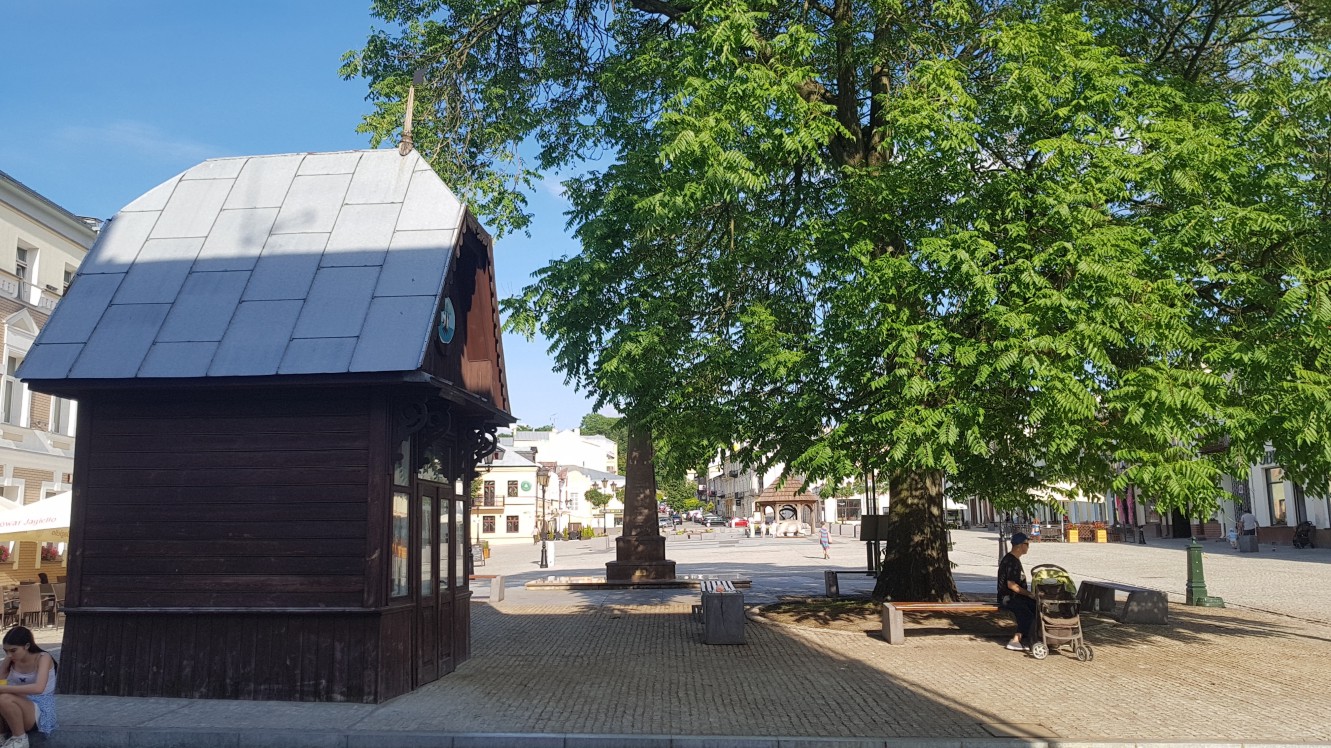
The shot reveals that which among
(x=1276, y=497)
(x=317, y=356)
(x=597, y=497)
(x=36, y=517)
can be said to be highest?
(x=317, y=356)

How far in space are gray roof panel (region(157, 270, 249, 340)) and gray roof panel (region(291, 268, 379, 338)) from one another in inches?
34.3

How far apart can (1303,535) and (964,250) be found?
123 feet

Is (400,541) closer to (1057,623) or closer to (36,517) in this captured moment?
(1057,623)

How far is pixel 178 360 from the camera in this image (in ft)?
33.4

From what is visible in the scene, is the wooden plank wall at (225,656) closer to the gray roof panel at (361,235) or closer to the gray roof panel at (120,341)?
the gray roof panel at (120,341)

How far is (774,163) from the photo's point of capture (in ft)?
43.4

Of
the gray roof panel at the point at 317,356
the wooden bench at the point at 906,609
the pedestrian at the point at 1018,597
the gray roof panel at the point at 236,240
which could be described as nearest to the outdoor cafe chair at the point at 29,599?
the gray roof panel at the point at 236,240

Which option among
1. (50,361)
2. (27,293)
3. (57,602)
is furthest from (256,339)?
(27,293)

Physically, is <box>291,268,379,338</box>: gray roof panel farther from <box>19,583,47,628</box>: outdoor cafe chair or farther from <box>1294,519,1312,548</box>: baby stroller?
<box>1294,519,1312,548</box>: baby stroller

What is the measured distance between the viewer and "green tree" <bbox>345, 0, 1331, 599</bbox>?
10.4 m

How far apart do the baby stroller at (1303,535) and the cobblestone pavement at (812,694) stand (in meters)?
26.2

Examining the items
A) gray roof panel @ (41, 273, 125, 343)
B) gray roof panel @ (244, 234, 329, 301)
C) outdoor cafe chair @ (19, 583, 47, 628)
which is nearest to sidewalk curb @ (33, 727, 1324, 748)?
gray roof panel @ (41, 273, 125, 343)

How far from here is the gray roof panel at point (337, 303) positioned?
33.6 feet

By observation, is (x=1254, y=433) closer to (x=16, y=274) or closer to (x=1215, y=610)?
(x=1215, y=610)
